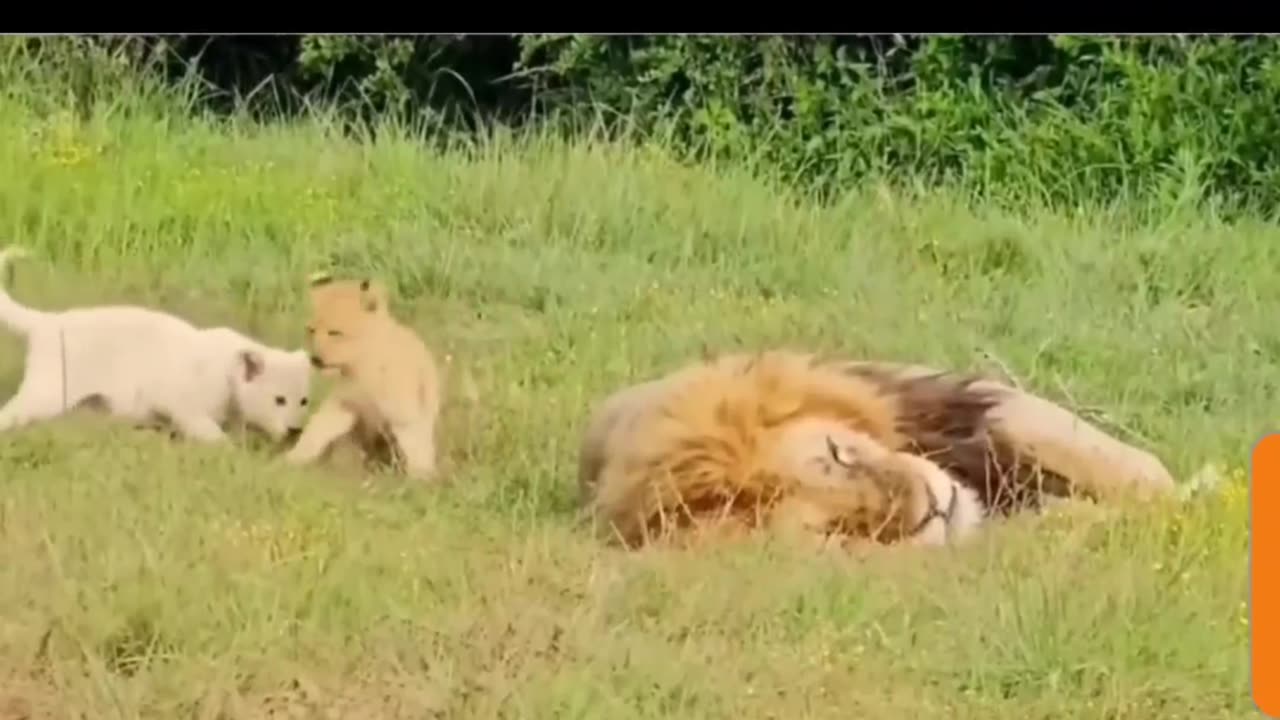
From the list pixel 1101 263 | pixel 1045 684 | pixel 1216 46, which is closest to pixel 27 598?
pixel 1045 684

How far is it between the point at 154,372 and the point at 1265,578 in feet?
2.76

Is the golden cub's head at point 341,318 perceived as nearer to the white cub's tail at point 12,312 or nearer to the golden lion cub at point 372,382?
the golden lion cub at point 372,382

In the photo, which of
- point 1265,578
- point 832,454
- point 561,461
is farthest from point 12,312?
point 1265,578

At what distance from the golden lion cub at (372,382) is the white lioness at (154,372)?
20mm

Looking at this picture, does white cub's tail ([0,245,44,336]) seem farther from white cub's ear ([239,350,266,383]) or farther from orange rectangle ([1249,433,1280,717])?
orange rectangle ([1249,433,1280,717])

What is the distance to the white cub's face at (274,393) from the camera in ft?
5.36

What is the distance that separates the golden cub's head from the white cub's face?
2 centimetres

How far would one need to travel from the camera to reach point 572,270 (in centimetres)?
169

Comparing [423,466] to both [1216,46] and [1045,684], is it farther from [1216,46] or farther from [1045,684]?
[1216,46]

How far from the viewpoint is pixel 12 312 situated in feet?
5.35

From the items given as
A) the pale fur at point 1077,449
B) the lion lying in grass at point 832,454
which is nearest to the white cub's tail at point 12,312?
the lion lying in grass at point 832,454

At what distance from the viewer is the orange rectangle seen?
5.02 feet

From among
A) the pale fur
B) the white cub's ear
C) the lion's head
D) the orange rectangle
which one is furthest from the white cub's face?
the orange rectangle

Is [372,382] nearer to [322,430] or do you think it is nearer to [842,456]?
[322,430]
